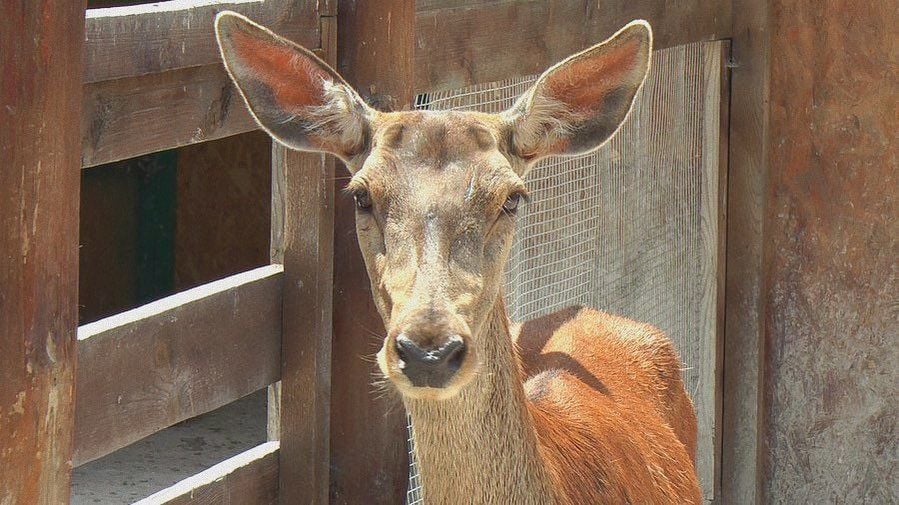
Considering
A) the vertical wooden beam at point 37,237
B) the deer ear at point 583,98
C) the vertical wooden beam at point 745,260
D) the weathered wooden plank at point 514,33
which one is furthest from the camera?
the vertical wooden beam at point 745,260

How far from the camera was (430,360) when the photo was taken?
2.81m

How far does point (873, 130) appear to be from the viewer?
236 inches

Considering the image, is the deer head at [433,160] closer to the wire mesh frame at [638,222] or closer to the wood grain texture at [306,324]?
the wood grain texture at [306,324]

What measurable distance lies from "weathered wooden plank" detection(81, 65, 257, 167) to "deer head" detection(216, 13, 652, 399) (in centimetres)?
14

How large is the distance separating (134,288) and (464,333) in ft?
20.1

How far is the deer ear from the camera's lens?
3.50 m

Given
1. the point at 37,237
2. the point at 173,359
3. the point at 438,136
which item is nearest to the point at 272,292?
the point at 173,359

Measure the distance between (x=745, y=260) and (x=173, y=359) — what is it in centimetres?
357

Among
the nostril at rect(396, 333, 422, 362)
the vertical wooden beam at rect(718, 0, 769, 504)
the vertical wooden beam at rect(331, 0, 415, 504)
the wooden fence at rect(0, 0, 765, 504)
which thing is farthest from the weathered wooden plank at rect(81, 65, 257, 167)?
the vertical wooden beam at rect(718, 0, 769, 504)

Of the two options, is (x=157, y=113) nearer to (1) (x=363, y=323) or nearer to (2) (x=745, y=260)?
(1) (x=363, y=323)

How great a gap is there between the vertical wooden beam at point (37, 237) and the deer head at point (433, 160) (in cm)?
94

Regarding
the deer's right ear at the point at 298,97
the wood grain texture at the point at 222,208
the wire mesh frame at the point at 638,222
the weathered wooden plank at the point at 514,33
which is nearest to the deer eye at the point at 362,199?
the deer's right ear at the point at 298,97

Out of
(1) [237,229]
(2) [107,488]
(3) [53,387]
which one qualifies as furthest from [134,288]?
(3) [53,387]

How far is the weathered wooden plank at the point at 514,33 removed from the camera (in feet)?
14.4
